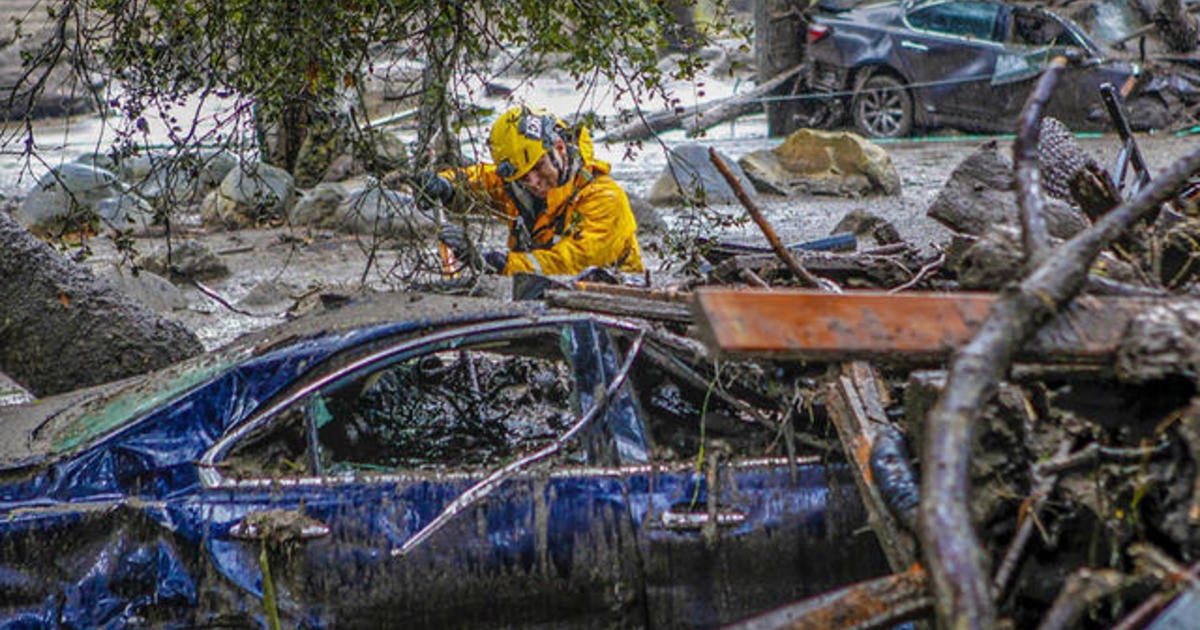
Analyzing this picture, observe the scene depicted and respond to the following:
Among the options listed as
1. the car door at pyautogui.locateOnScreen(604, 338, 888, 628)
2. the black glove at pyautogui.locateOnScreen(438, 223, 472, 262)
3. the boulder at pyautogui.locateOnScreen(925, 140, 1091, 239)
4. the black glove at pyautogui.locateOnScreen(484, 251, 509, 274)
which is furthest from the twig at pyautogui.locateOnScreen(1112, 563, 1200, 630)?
the black glove at pyautogui.locateOnScreen(484, 251, 509, 274)

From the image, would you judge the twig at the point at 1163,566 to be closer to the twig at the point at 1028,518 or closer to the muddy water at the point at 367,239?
the twig at the point at 1028,518

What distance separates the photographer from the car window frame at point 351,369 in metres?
3.55

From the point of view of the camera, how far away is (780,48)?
17859 millimetres

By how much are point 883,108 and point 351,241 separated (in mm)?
7846

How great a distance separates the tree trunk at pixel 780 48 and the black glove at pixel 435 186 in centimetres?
1197

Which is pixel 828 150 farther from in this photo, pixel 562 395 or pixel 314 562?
pixel 314 562

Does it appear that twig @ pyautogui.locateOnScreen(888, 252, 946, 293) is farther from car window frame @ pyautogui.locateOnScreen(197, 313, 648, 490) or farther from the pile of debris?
car window frame @ pyautogui.locateOnScreen(197, 313, 648, 490)

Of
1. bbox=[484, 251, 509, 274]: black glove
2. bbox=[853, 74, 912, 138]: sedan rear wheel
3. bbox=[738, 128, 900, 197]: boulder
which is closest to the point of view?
bbox=[484, 251, 509, 274]: black glove

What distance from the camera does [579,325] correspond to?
12.5 ft

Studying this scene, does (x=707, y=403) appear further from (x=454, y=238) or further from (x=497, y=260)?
(x=497, y=260)

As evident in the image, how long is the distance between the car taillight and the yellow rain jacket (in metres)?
10.5

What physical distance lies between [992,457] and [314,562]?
5.94 feet

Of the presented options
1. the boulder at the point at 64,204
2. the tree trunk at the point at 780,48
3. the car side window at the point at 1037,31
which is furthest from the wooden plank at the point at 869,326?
the tree trunk at the point at 780,48

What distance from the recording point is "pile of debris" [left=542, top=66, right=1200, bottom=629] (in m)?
2.07
